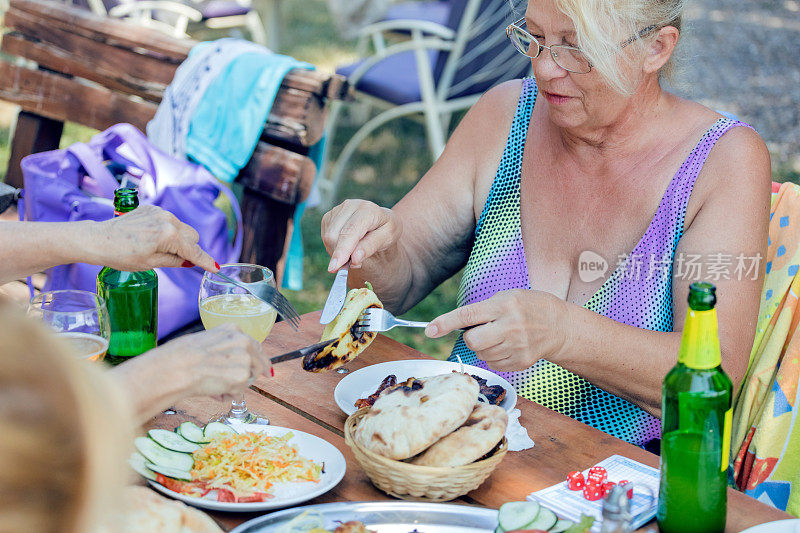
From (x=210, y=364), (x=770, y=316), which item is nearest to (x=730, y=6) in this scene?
(x=770, y=316)

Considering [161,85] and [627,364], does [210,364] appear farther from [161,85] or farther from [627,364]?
[161,85]

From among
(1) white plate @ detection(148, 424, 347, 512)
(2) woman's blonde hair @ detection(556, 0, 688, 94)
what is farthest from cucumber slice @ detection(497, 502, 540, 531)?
(2) woman's blonde hair @ detection(556, 0, 688, 94)

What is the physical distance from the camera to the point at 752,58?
9.38m

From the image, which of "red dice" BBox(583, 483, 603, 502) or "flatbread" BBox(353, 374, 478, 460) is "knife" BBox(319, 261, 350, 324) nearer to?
"flatbread" BBox(353, 374, 478, 460)

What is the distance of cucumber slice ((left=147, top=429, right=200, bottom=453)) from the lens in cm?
133

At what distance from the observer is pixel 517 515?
1159 mm

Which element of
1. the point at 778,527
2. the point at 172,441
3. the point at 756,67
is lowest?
the point at 172,441

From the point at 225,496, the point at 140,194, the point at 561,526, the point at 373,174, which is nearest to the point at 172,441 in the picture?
the point at 225,496

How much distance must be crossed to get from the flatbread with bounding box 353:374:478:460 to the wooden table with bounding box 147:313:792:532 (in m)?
0.11

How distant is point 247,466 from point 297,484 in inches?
3.3

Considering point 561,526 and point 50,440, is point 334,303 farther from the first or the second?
point 50,440

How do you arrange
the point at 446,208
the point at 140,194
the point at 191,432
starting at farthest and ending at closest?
1. the point at 140,194
2. the point at 446,208
3. the point at 191,432

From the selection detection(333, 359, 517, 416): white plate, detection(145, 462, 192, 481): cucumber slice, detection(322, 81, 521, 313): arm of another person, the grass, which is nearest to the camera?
detection(145, 462, 192, 481): cucumber slice

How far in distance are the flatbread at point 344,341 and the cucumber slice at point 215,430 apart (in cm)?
26
